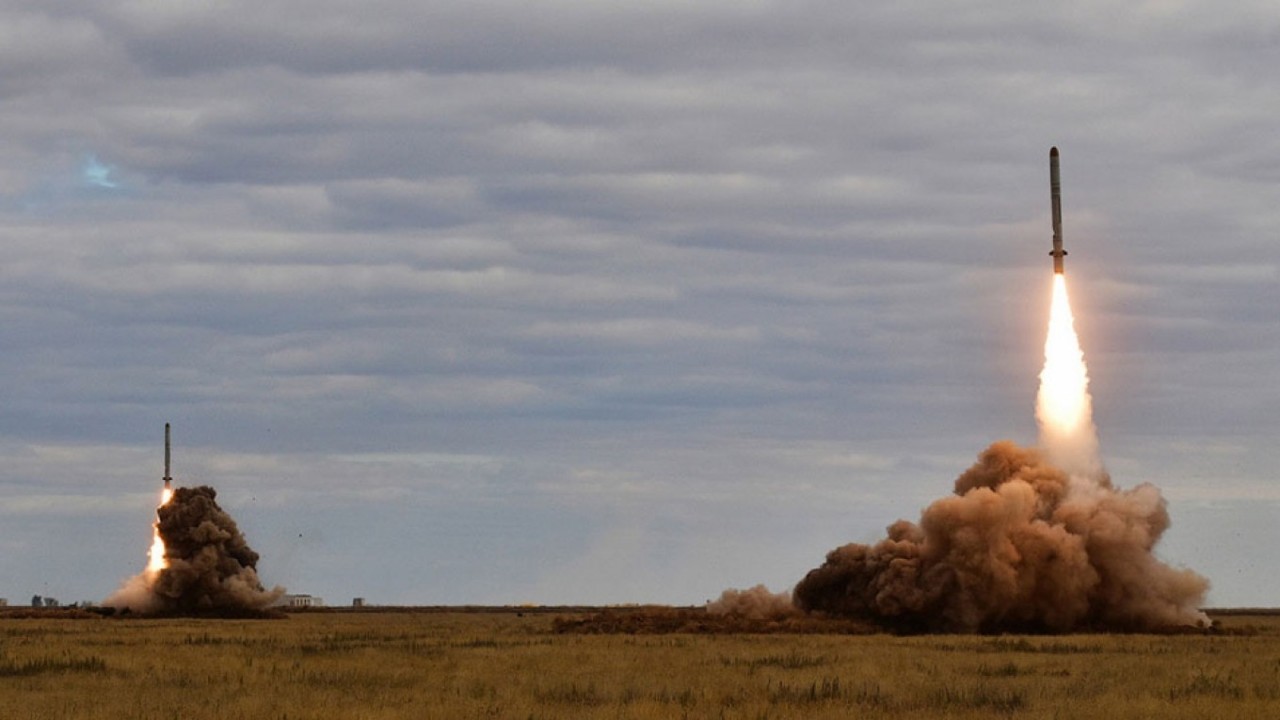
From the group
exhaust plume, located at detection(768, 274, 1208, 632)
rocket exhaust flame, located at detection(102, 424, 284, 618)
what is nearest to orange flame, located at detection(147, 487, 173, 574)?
rocket exhaust flame, located at detection(102, 424, 284, 618)

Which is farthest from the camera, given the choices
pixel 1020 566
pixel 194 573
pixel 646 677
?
pixel 194 573

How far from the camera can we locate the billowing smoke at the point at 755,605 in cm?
9856

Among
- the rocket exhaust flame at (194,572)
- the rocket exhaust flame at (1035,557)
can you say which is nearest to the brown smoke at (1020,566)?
the rocket exhaust flame at (1035,557)

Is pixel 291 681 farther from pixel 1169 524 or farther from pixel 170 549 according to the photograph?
pixel 170 549

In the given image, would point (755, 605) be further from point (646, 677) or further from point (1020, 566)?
point (646, 677)

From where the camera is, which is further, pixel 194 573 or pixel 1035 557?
pixel 194 573

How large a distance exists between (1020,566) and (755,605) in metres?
14.7

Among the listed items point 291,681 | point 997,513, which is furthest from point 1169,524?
point 291,681

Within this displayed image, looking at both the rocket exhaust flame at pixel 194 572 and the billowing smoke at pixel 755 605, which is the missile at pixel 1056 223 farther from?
the rocket exhaust flame at pixel 194 572

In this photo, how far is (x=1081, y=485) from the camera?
98500mm

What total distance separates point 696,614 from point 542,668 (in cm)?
3829

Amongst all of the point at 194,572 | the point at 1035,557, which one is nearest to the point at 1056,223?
the point at 1035,557

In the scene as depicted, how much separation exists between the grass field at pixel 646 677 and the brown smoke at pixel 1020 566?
556 cm

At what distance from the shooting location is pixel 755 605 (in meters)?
101
